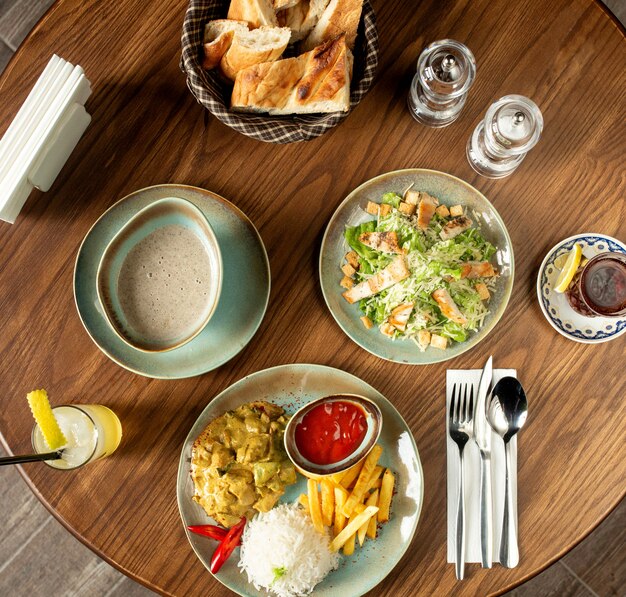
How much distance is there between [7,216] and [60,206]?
0.16 metres

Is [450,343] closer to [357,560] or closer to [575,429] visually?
[575,429]

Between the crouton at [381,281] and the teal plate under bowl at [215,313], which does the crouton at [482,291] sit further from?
the teal plate under bowl at [215,313]

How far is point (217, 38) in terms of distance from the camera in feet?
4.98

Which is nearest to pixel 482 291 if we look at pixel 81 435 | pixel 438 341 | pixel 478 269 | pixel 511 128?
pixel 478 269

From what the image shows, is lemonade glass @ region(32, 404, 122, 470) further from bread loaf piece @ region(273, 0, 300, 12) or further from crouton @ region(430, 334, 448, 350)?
bread loaf piece @ region(273, 0, 300, 12)

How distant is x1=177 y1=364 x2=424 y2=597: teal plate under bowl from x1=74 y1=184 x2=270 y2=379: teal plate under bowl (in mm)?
120

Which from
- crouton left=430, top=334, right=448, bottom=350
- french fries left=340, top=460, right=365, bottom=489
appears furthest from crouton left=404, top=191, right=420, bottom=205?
french fries left=340, top=460, right=365, bottom=489

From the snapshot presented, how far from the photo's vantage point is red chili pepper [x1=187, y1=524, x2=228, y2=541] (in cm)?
166

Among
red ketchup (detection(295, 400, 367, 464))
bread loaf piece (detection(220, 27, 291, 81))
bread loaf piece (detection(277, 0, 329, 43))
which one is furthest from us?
red ketchup (detection(295, 400, 367, 464))

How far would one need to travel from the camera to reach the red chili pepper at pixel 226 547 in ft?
5.36

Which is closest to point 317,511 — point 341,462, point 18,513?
point 341,462

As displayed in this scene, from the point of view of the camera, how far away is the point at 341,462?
5.41ft

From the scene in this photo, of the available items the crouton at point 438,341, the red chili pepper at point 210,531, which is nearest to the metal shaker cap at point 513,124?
the crouton at point 438,341

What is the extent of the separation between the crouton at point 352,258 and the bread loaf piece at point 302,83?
40 cm
